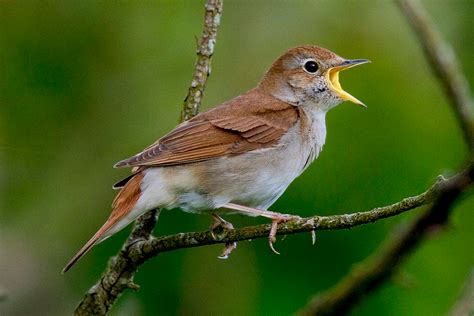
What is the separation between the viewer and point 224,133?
16.7ft

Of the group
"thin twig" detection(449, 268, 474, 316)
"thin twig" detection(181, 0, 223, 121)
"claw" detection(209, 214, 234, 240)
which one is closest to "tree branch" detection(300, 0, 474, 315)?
"thin twig" detection(449, 268, 474, 316)

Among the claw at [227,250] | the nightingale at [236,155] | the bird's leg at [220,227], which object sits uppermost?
the nightingale at [236,155]

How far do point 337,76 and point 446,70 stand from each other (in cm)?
401

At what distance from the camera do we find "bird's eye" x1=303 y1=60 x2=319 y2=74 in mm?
5566

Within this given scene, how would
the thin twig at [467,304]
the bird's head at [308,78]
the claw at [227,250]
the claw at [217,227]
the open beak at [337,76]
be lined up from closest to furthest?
the thin twig at [467,304], the claw at [217,227], the claw at [227,250], the open beak at [337,76], the bird's head at [308,78]

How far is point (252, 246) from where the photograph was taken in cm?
526

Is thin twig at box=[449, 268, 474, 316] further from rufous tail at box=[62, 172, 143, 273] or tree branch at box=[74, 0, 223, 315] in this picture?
rufous tail at box=[62, 172, 143, 273]

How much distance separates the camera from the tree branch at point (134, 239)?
4.12 meters

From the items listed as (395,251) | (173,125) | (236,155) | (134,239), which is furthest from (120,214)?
(395,251)

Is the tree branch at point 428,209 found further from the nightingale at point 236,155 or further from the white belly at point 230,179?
the white belly at point 230,179

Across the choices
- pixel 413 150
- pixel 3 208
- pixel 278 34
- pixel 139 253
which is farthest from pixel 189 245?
pixel 278 34

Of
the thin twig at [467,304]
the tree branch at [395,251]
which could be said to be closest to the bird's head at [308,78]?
the thin twig at [467,304]

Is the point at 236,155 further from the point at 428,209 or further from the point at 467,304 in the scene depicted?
the point at 428,209

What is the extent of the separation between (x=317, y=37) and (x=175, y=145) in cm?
200
